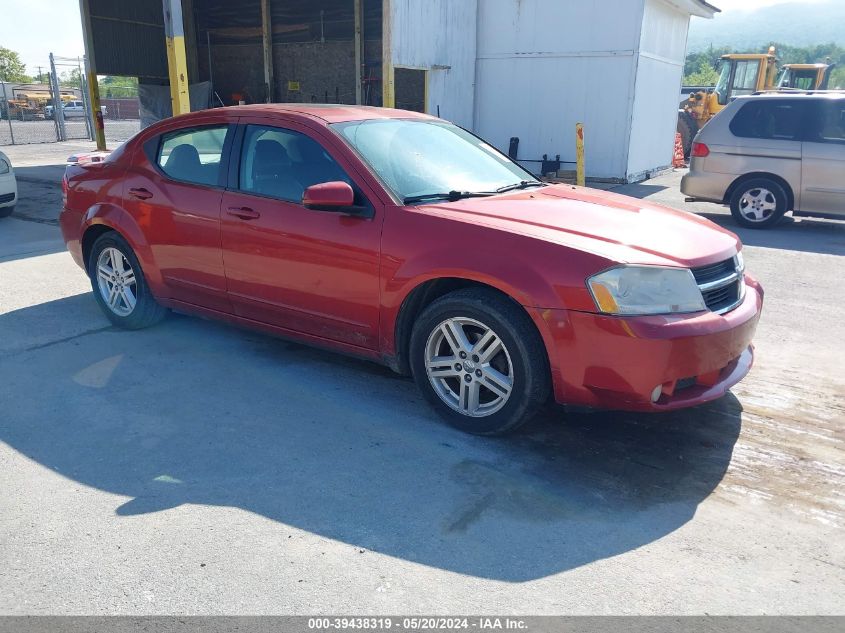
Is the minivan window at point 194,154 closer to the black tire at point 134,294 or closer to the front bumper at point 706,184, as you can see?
the black tire at point 134,294

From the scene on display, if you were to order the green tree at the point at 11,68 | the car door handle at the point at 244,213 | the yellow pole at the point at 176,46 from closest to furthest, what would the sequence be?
the car door handle at the point at 244,213, the yellow pole at the point at 176,46, the green tree at the point at 11,68

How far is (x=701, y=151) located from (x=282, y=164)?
757 centimetres

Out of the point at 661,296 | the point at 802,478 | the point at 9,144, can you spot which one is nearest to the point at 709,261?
the point at 661,296

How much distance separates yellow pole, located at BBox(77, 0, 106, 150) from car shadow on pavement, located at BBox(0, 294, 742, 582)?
1245cm

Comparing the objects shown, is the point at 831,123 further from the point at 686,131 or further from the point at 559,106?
the point at 686,131

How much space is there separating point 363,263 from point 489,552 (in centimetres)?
176

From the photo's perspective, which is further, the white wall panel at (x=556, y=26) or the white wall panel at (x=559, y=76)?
the white wall panel at (x=559, y=76)

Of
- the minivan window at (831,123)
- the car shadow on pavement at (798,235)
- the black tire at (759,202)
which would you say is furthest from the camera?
the black tire at (759,202)

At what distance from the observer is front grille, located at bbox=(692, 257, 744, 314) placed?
3490 millimetres

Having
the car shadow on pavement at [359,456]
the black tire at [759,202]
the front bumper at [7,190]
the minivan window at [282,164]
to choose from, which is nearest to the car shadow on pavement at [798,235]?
the black tire at [759,202]

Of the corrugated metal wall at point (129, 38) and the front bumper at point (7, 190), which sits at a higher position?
the corrugated metal wall at point (129, 38)

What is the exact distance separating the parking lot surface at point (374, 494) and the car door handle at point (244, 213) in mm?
1005

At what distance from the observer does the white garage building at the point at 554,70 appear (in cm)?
1346

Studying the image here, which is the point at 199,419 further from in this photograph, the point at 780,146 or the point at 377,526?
the point at 780,146
